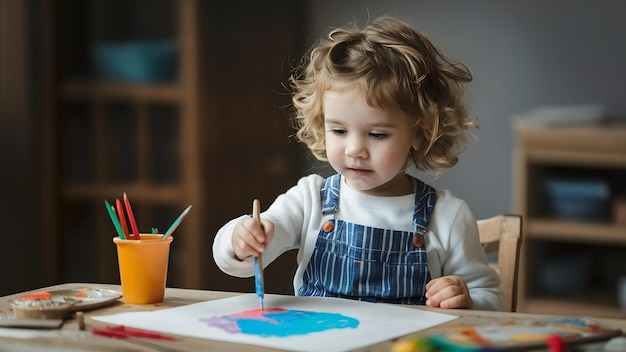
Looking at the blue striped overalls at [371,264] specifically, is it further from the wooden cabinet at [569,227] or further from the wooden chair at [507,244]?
the wooden cabinet at [569,227]

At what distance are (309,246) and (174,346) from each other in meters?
0.46

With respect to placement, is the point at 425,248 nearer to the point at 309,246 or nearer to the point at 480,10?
the point at 309,246

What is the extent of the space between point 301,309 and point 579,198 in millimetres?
2329

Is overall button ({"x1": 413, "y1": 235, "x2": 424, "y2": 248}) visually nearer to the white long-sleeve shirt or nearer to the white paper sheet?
the white long-sleeve shirt

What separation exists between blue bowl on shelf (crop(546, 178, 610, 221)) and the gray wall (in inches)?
8.5

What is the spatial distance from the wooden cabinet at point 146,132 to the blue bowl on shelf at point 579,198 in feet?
3.30

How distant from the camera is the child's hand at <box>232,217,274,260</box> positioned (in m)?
1.21

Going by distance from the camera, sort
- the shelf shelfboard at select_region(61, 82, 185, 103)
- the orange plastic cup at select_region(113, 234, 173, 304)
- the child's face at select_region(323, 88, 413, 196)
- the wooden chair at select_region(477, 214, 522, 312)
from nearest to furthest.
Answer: the orange plastic cup at select_region(113, 234, 173, 304) → the child's face at select_region(323, 88, 413, 196) → the wooden chair at select_region(477, 214, 522, 312) → the shelf shelfboard at select_region(61, 82, 185, 103)

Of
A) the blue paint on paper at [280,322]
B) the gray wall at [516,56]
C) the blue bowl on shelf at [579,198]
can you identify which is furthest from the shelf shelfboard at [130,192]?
the blue paint on paper at [280,322]

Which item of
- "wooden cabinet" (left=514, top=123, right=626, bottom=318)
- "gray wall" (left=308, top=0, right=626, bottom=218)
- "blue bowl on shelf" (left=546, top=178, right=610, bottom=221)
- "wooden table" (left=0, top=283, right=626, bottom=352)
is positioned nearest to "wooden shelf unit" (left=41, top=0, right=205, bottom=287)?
"gray wall" (left=308, top=0, right=626, bottom=218)

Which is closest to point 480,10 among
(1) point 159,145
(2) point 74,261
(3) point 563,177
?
(3) point 563,177

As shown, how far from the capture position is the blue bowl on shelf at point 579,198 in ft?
10.7

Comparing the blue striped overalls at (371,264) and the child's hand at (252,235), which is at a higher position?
the child's hand at (252,235)

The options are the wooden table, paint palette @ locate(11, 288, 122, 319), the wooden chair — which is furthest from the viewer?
the wooden chair
